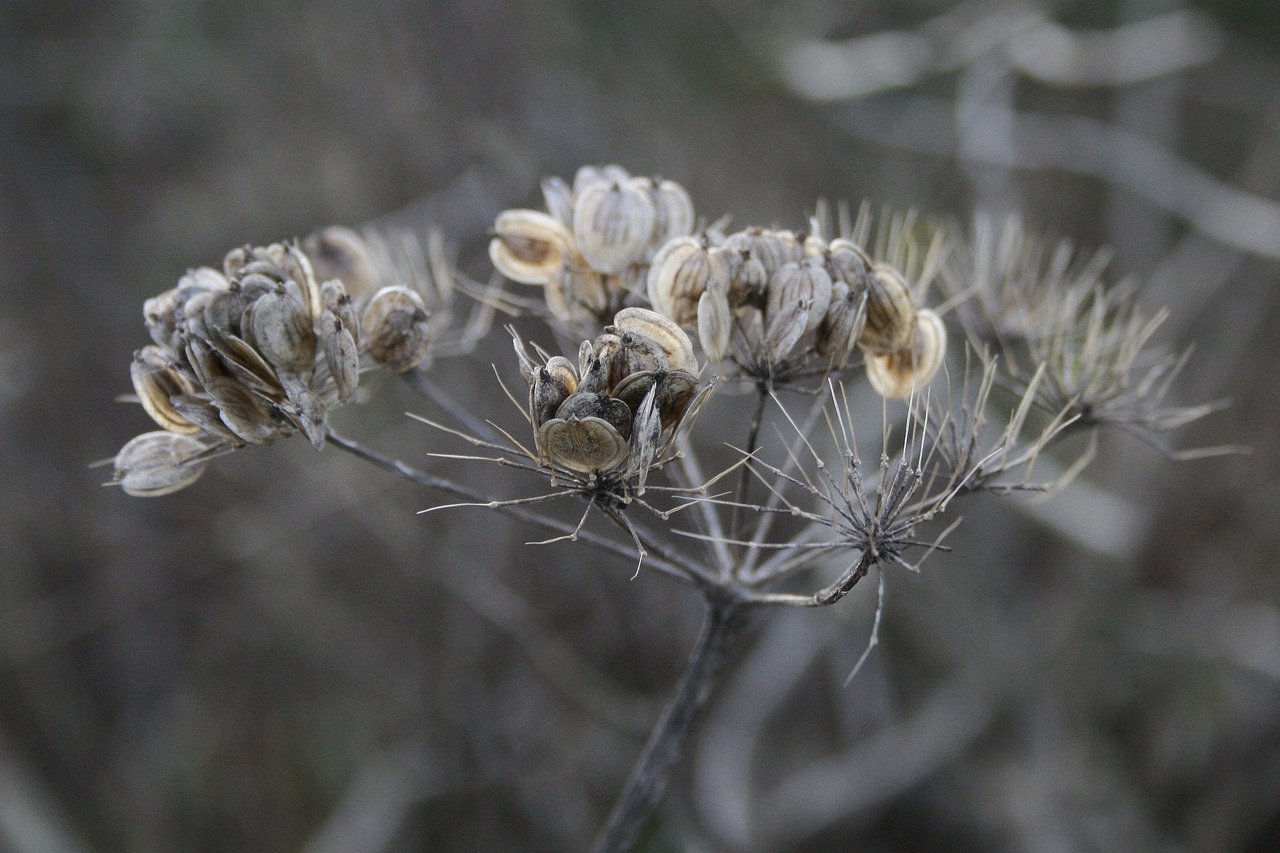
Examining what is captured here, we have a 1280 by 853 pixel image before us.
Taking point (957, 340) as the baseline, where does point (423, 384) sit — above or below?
above

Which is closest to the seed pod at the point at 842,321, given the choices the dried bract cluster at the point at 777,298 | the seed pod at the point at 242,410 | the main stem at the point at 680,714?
the dried bract cluster at the point at 777,298

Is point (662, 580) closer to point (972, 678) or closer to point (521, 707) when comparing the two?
point (521, 707)

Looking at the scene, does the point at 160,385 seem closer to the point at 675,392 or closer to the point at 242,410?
the point at 242,410

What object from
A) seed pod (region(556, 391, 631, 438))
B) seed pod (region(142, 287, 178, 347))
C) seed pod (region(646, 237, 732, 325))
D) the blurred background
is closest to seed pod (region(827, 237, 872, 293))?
seed pod (region(646, 237, 732, 325))

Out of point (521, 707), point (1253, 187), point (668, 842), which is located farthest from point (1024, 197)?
point (668, 842)

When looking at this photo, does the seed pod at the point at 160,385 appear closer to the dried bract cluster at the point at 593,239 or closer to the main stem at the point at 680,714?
the dried bract cluster at the point at 593,239

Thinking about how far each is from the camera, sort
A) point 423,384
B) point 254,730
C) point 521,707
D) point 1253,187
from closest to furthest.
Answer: point 423,384 < point 521,707 < point 254,730 < point 1253,187

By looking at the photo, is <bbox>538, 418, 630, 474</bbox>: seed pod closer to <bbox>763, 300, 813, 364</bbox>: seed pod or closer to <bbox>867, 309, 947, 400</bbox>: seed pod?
<bbox>763, 300, 813, 364</bbox>: seed pod
